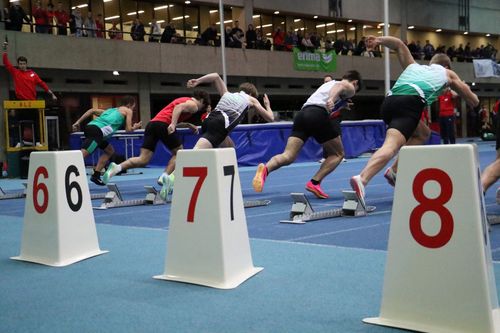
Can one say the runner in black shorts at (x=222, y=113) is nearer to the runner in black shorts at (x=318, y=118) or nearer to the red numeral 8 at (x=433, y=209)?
the runner in black shorts at (x=318, y=118)

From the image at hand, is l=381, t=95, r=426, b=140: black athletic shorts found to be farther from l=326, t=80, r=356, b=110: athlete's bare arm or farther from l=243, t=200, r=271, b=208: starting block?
l=243, t=200, r=271, b=208: starting block

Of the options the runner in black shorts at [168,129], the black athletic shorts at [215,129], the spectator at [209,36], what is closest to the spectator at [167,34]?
the spectator at [209,36]

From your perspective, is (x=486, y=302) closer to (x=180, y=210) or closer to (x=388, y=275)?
(x=388, y=275)

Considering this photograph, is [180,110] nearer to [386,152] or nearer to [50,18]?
[386,152]

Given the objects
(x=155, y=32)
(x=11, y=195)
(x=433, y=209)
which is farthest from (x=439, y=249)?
(x=155, y=32)

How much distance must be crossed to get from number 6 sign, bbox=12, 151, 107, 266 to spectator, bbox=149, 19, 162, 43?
21.2 metres

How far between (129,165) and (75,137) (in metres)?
11.4

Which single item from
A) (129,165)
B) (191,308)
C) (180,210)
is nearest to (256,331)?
(191,308)

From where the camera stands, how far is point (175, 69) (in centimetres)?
2583

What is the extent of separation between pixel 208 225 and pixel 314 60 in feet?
87.7

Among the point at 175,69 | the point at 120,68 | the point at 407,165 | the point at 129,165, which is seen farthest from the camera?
the point at 175,69

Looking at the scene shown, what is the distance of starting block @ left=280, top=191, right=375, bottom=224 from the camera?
21.1 feet

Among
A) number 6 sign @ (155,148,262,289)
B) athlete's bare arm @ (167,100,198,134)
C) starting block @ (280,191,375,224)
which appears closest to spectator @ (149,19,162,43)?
athlete's bare arm @ (167,100,198,134)

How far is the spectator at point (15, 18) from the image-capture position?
20938 mm
